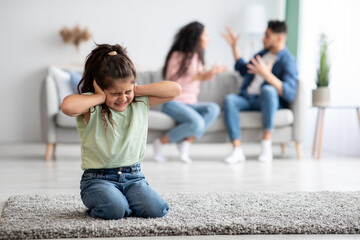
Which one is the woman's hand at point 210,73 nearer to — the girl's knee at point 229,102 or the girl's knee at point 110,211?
the girl's knee at point 229,102

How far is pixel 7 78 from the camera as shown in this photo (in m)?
5.29

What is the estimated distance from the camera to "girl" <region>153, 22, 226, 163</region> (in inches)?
137

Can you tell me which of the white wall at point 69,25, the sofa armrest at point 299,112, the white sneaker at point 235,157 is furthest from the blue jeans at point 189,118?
the white wall at point 69,25

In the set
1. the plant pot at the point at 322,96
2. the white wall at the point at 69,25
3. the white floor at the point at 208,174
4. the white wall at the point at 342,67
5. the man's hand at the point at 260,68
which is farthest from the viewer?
the white wall at the point at 69,25

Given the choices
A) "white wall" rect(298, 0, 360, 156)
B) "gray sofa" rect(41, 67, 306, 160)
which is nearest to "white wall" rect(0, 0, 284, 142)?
"white wall" rect(298, 0, 360, 156)

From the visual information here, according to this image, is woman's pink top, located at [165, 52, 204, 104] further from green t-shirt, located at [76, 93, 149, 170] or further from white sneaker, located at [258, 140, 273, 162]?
green t-shirt, located at [76, 93, 149, 170]

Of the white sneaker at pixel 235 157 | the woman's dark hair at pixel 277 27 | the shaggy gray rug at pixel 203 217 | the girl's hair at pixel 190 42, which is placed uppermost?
the woman's dark hair at pixel 277 27

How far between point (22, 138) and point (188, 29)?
2594mm

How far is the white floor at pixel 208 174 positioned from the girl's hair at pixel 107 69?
53 centimetres

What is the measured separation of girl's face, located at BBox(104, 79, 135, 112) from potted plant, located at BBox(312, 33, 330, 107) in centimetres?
240

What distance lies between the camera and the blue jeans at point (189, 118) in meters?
3.45

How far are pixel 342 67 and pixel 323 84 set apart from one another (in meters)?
0.38

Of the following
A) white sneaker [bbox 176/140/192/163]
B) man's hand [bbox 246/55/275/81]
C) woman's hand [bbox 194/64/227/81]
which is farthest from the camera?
man's hand [bbox 246/55/275/81]

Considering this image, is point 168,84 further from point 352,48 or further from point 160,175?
point 352,48
